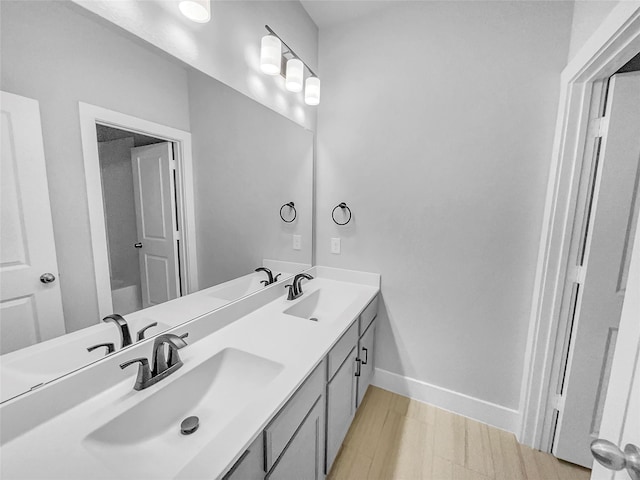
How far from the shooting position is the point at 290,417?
92 cm

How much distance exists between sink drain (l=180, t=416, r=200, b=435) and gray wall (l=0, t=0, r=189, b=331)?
43 centimetres

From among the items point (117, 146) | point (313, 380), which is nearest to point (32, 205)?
point (117, 146)

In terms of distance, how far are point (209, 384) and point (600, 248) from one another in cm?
194

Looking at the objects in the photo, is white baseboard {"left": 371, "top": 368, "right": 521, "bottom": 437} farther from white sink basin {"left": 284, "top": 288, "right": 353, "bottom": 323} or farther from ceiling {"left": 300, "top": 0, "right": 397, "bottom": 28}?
ceiling {"left": 300, "top": 0, "right": 397, "bottom": 28}

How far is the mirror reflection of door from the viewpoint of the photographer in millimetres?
828

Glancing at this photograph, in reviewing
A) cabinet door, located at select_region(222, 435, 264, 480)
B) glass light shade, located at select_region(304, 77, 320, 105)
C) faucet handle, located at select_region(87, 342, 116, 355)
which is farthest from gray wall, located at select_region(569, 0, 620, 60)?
faucet handle, located at select_region(87, 342, 116, 355)

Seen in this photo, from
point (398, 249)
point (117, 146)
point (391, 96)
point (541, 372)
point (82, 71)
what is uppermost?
point (391, 96)

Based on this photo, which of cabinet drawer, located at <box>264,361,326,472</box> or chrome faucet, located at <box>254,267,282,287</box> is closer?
cabinet drawer, located at <box>264,361,326,472</box>

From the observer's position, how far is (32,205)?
66cm

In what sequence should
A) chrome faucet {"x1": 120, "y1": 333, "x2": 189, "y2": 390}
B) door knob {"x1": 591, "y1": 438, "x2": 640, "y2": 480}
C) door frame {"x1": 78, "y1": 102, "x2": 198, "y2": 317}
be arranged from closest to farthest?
1. door knob {"x1": 591, "y1": 438, "x2": 640, "y2": 480}
2. door frame {"x1": 78, "y1": 102, "x2": 198, "y2": 317}
3. chrome faucet {"x1": 120, "y1": 333, "x2": 189, "y2": 390}

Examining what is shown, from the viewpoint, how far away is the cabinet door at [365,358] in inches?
68.2

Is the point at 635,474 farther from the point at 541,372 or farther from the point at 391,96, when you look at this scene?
the point at 391,96

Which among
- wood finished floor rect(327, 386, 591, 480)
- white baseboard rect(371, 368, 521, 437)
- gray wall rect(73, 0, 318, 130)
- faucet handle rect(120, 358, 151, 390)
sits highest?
gray wall rect(73, 0, 318, 130)

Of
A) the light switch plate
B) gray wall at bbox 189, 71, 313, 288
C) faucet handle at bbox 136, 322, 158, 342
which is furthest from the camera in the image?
the light switch plate
